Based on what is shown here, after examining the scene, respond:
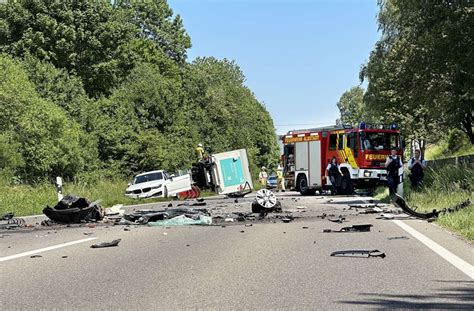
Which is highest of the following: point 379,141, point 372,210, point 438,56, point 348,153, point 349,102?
point 349,102

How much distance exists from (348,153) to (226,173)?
6522mm

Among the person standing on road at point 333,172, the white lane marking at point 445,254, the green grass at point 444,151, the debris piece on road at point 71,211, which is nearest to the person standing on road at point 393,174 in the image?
the person standing on road at point 333,172

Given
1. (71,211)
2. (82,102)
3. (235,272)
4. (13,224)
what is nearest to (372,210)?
(71,211)

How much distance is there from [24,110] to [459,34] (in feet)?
66.7

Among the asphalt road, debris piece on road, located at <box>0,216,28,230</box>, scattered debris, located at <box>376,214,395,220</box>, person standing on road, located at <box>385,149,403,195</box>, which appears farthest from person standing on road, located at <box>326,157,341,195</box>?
the asphalt road

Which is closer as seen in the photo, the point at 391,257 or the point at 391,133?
the point at 391,257

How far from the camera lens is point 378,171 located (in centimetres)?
2811

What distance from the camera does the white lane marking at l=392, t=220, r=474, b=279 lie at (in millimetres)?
7934

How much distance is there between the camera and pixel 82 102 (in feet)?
138

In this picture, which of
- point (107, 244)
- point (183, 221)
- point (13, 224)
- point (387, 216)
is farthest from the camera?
point (13, 224)

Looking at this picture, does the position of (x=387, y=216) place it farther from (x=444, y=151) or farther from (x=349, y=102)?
(x=349, y=102)

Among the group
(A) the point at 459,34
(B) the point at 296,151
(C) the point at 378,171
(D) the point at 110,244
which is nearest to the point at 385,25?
(B) the point at 296,151

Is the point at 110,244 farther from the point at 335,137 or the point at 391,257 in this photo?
the point at 335,137

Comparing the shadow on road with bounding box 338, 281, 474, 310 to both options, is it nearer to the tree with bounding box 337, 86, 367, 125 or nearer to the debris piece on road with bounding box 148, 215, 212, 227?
the debris piece on road with bounding box 148, 215, 212, 227
